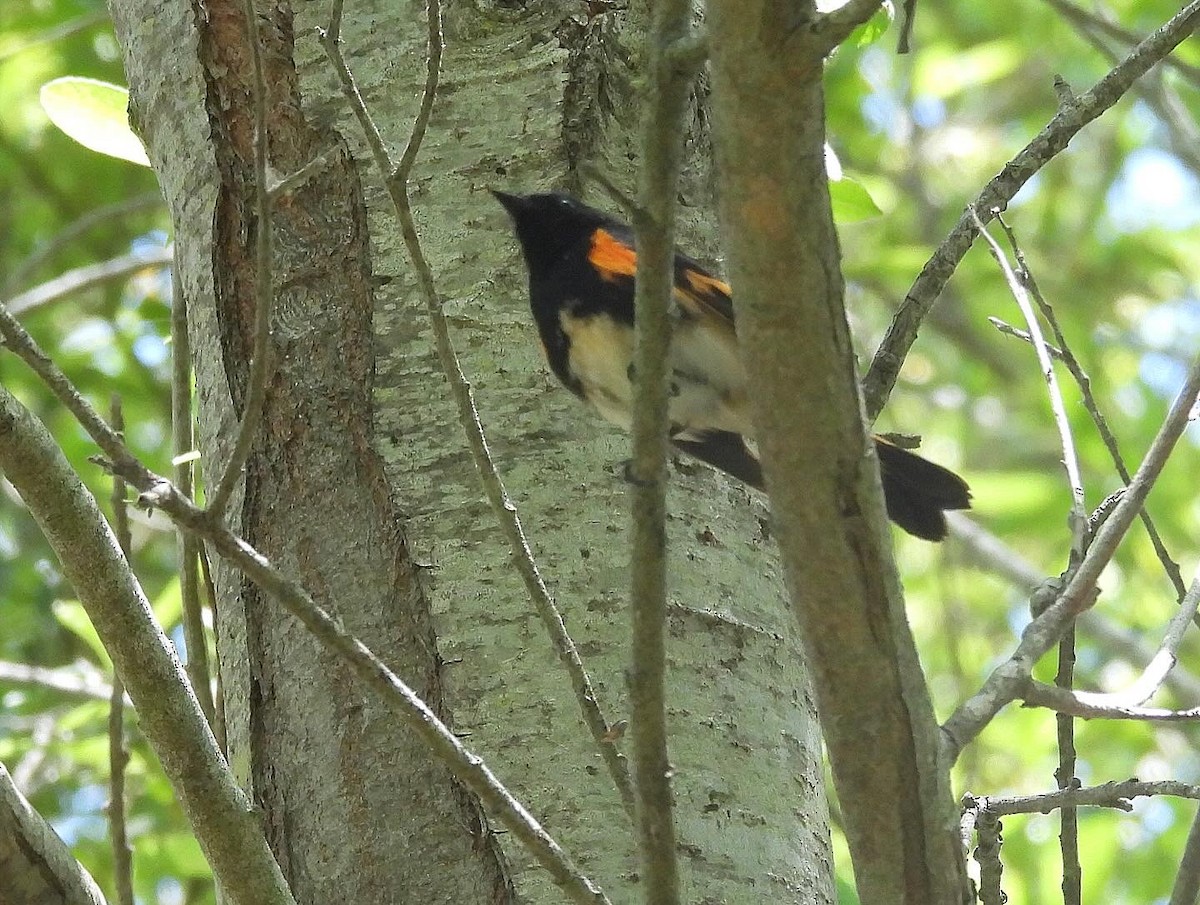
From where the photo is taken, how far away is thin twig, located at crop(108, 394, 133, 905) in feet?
5.95

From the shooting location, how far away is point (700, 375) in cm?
256

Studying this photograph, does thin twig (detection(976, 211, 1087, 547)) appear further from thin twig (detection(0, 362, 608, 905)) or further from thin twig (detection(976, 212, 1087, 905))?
thin twig (detection(0, 362, 608, 905))

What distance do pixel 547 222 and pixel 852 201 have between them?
0.59 m

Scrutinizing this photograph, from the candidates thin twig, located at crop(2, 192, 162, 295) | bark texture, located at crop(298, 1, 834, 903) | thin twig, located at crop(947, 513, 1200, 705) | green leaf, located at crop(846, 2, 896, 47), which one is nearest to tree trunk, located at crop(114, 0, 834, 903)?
bark texture, located at crop(298, 1, 834, 903)

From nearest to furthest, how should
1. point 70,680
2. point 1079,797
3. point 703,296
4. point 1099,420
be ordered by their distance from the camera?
point 1079,797
point 1099,420
point 703,296
point 70,680

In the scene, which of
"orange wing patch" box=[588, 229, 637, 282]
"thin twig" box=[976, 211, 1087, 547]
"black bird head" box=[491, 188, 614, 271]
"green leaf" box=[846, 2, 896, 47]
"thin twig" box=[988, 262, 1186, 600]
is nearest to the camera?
"thin twig" box=[976, 211, 1087, 547]

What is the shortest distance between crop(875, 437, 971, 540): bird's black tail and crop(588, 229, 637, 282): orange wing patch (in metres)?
0.56

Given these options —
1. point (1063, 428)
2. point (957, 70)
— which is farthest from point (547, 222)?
point (957, 70)

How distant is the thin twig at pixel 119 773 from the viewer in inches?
71.4

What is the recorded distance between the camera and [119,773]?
6.31 feet

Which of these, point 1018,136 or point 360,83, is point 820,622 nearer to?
point 360,83

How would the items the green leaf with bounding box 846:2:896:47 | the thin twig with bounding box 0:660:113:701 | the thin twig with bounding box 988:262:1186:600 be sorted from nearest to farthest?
the thin twig with bounding box 988:262:1186:600
the green leaf with bounding box 846:2:896:47
the thin twig with bounding box 0:660:113:701

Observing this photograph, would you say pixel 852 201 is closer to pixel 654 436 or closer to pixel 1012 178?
pixel 1012 178

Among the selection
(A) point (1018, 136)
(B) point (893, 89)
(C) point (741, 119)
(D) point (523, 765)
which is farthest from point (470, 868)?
(A) point (1018, 136)
